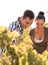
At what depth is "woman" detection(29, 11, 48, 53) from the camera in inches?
69.5

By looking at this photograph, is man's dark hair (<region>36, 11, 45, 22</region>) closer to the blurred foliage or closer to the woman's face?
the woman's face

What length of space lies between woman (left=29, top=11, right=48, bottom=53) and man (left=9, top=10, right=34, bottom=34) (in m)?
0.07

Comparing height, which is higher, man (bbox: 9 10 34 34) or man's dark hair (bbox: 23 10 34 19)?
man's dark hair (bbox: 23 10 34 19)

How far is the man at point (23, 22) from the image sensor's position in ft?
5.76

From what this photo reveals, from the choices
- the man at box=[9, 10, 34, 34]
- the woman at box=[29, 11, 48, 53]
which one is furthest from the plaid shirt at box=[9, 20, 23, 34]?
the woman at box=[29, 11, 48, 53]

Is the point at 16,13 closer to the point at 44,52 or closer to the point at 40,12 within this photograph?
the point at 40,12

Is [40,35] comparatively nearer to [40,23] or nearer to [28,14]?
[40,23]

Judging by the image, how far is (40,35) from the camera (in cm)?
179

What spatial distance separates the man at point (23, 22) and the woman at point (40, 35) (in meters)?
0.07

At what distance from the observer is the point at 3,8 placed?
1771 millimetres

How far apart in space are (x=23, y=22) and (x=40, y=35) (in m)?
0.21

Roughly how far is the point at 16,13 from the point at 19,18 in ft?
0.18

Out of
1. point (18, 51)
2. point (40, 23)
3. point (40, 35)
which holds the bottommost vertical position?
point (18, 51)

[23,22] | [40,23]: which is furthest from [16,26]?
[40,23]
